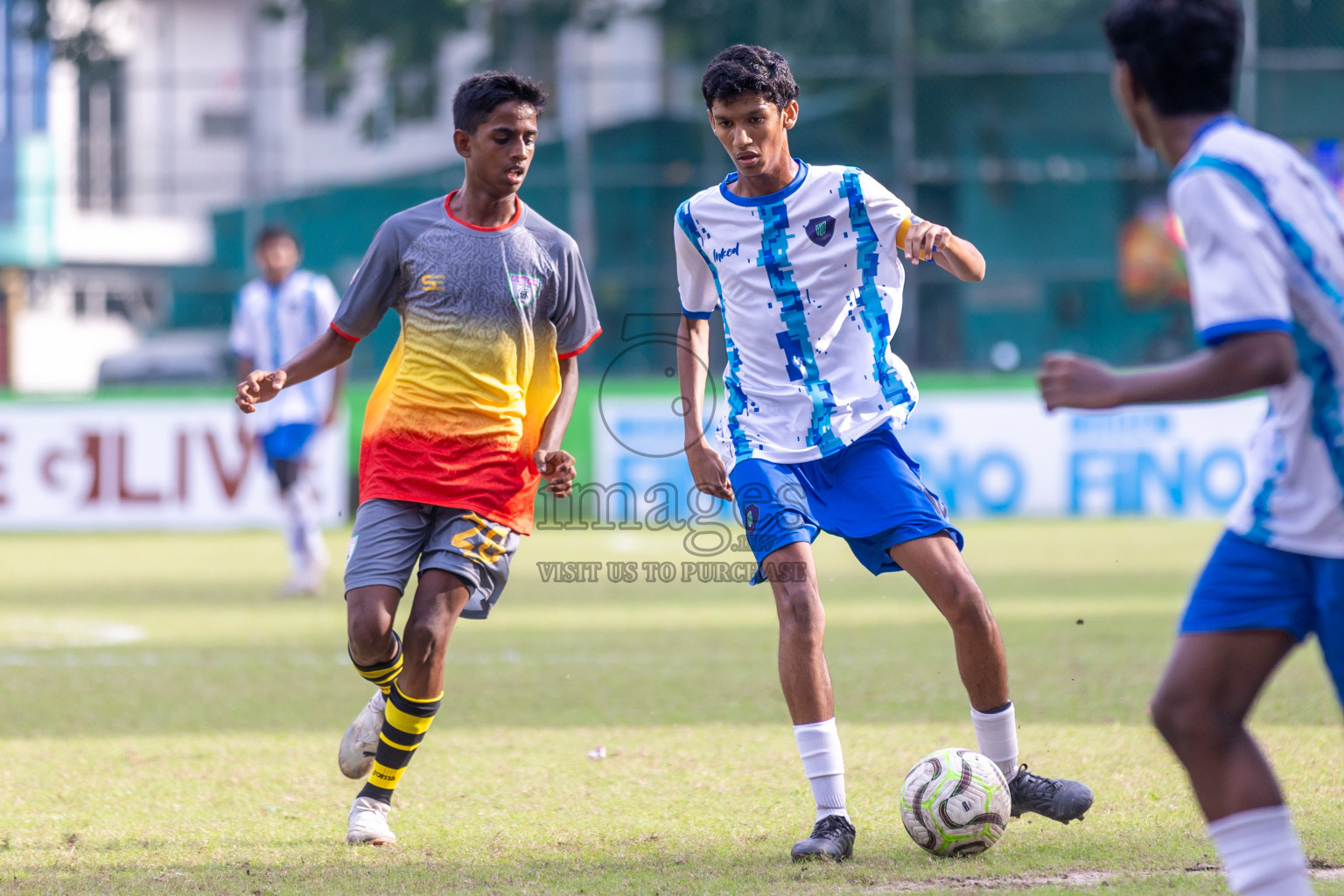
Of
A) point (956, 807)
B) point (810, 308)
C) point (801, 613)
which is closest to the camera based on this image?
point (956, 807)

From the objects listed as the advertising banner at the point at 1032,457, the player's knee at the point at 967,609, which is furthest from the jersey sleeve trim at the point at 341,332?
the advertising banner at the point at 1032,457

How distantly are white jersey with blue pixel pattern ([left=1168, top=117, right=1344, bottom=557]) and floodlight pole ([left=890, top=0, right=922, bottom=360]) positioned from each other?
1527 centimetres

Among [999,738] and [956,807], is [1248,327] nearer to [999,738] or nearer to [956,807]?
[956,807]

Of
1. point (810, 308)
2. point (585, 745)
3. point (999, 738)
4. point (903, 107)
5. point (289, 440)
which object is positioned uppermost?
point (903, 107)

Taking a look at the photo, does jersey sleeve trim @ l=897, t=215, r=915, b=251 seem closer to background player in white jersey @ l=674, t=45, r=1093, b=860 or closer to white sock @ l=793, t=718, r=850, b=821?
background player in white jersey @ l=674, t=45, r=1093, b=860

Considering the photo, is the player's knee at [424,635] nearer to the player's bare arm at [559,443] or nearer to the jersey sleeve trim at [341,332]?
the player's bare arm at [559,443]

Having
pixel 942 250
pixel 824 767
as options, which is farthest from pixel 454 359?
pixel 824 767

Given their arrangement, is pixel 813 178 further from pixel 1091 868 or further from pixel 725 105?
pixel 1091 868

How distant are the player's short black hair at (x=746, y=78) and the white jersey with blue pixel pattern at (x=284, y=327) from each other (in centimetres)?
670

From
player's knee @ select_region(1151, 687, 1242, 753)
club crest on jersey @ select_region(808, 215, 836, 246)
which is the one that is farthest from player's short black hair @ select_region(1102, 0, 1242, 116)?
club crest on jersey @ select_region(808, 215, 836, 246)

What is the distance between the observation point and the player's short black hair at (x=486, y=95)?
474cm

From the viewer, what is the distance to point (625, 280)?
18922 millimetres

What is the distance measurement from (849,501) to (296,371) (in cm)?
169

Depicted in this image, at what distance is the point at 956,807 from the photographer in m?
4.31
